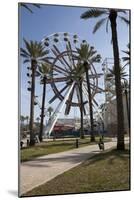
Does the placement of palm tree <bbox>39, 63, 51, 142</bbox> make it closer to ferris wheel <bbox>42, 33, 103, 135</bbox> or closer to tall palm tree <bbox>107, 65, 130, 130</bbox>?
ferris wheel <bbox>42, 33, 103, 135</bbox>

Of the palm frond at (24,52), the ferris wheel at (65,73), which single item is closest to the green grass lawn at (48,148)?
the ferris wheel at (65,73)

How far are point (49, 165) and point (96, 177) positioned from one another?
506 millimetres

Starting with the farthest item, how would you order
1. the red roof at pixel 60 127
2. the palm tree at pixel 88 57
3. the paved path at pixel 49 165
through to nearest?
the palm tree at pixel 88 57, the red roof at pixel 60 127, the paved path at pixel 49 165

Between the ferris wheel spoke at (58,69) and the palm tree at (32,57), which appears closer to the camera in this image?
the palm tree at (32,57)

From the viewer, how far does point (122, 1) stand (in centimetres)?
517

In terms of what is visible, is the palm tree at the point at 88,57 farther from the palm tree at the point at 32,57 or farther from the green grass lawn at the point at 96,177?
the palm tree at the point at 32,57

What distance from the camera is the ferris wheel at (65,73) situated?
492 cm

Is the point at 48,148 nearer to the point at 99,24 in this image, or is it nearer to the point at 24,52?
the point at 24,52

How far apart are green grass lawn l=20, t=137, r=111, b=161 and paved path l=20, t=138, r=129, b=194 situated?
0.04m

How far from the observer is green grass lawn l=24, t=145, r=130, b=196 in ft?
15.9

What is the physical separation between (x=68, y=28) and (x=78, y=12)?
20cm

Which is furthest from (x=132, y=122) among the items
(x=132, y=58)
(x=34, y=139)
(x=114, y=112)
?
(x=34, y=139)

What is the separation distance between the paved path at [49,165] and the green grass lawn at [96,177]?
49 mm

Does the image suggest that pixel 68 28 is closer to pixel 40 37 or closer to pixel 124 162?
pixel 40 37
